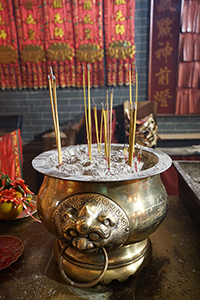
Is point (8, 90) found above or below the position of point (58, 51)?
below

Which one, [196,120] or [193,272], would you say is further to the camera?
[196,120]

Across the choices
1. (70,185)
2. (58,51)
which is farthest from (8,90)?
(70,185)

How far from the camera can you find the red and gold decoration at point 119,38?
3295mm

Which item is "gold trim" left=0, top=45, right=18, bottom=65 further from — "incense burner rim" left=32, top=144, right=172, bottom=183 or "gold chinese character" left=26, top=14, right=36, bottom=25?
"incense burner rim" left=32, top=144, right=172, bottom=183

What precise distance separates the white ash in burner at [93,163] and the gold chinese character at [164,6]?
3.01 metres

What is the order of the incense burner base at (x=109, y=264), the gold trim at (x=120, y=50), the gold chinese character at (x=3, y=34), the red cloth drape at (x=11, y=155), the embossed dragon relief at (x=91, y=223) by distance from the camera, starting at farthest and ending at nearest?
1. the gold chinese character at (x=3, y=34)
2. the gold trim at (x=120, y=50)
3. the red cloth drape at (x=11, y=155)
4. the incense burner base at (x=109, y=264)
5. the embossed dragon relief at (x=91, y=223)

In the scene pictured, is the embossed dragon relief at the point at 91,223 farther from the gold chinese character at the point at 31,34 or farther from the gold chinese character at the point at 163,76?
the gold chinese character at the point at 31,34

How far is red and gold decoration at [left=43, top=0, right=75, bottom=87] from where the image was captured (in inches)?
132

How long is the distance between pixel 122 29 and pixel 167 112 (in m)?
1.44

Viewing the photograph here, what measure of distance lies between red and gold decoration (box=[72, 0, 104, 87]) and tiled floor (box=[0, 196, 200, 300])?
9.76 feet

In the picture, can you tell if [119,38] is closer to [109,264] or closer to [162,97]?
[162,97]

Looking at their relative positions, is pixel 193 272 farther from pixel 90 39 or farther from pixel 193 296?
pixel 90 39

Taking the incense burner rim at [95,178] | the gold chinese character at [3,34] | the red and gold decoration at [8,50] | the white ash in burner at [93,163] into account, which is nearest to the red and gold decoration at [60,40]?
the red and gold decoration at [8,50]

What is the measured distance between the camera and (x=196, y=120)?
3.70 meters
